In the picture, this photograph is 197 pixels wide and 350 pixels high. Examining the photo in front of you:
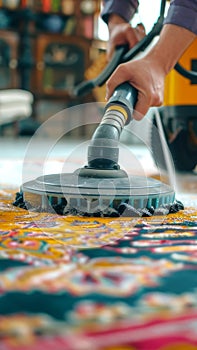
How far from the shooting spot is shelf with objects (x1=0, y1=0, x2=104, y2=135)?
4.53 meters

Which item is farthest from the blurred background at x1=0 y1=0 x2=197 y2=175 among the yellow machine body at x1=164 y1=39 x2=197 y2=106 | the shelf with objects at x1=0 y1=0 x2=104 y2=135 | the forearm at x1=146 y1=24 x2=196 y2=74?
the forearm at x1=146 y1=24 x2=196 y2=74

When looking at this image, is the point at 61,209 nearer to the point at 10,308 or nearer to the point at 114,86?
the point at 114,86

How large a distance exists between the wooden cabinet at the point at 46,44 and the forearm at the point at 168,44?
3472 mm

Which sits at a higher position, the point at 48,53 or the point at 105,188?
the point at 48,53

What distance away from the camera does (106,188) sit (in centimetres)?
98

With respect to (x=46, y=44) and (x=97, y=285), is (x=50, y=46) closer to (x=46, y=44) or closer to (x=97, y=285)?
(x=46, y=44)

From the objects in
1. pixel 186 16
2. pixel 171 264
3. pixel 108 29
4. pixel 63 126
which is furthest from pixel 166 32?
pixel 63 126

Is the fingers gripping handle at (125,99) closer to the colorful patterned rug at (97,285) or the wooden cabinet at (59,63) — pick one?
the colorful patterned rug at (97,285)

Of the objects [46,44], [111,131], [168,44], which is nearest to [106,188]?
[111,131]

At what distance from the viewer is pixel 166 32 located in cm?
117

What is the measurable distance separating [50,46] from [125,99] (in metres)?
3.75

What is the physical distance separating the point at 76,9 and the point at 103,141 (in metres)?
3.89

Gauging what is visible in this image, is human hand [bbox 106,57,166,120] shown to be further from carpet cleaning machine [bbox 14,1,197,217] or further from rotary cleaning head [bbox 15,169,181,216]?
rotary cleaning head [bbox 15,169,181,216]

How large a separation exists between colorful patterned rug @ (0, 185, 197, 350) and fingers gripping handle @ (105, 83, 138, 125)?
0.29 metres
